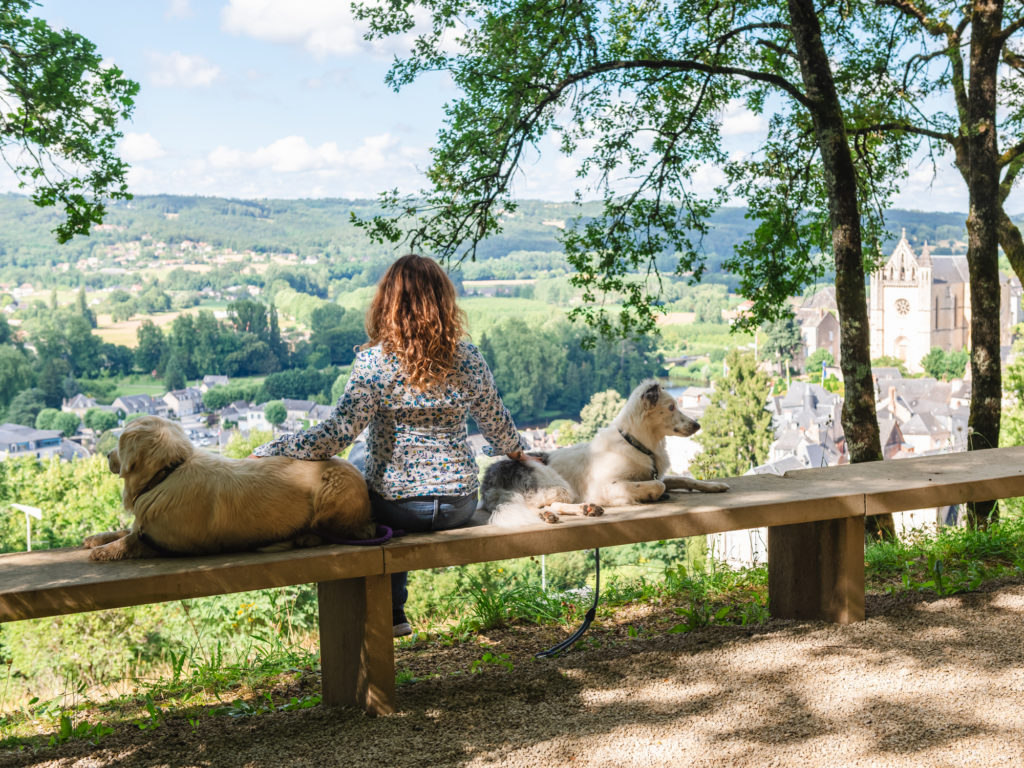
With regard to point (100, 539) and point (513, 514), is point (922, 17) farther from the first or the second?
point (100, 539)

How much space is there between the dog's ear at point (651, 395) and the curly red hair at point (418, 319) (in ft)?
2.64

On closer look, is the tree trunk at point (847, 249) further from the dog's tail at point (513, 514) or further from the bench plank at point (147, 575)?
the bench plank at point (147, 575)

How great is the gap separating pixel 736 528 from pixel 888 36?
18.7 feet

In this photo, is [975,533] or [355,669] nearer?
[355,669]

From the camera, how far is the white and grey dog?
3.23 m

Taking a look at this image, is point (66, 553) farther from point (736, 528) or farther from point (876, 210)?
point (876, 210)

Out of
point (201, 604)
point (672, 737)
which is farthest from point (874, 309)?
point (672, 737)

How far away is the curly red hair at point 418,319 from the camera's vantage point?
2.97 metres

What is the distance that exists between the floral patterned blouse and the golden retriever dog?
0.50ft

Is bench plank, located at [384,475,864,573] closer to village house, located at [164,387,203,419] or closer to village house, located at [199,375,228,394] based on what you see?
village house, located at [199,375,228,394]

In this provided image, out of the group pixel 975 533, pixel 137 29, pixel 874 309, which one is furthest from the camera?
pixel 137 29

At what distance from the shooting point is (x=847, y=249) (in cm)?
566

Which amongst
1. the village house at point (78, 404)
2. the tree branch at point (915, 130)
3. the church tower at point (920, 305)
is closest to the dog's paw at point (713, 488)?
the tree branch at point (915, 130)

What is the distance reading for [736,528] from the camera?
3174 mm
